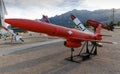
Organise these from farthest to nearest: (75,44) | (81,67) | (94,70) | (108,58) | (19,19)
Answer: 1. (108,58)
2. (75,44)
3. (81,67)
4. (94,70)
5. (19,19)

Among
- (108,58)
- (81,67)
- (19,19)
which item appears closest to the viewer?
(19,19)

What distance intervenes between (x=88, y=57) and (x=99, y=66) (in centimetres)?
281

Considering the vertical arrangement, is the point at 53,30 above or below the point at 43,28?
below

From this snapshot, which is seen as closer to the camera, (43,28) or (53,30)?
(43,28)

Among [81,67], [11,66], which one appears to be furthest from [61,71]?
[11,66]

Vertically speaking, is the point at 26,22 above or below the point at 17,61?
above

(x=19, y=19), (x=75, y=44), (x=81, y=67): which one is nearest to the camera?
(x=19, y=19)

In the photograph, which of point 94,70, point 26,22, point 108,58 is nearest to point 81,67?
point 94,70

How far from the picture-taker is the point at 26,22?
460 inches

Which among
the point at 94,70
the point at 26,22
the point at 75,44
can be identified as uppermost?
the point at 26,22

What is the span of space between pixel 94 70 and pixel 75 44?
3033mm

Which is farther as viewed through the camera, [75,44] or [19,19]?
[75,44]

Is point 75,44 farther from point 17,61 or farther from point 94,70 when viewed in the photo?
point 17,61

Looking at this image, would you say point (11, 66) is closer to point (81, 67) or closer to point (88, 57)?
point (81, 67)
